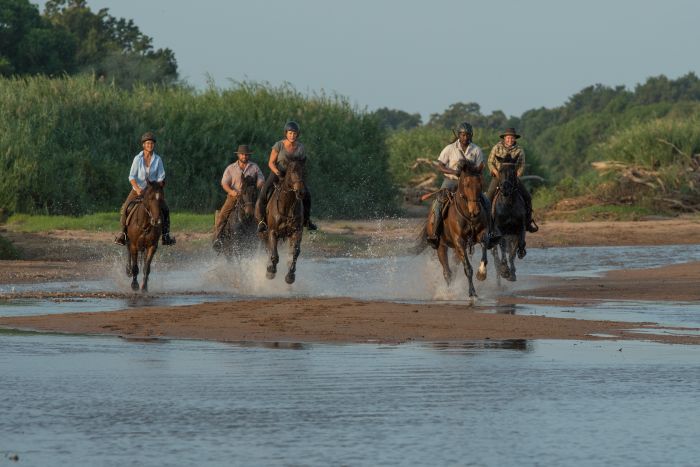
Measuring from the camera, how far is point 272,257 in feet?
69.9

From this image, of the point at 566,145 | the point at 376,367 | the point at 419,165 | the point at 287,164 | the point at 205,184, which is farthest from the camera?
the point at 566,145

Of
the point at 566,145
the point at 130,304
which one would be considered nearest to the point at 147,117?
the point at 130,304

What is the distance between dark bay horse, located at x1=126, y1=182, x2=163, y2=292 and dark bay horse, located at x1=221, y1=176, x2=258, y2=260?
7.78 ft

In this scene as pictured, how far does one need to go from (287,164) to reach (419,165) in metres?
37.3

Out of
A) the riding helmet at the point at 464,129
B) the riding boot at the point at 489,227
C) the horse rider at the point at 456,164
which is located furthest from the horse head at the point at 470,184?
the riding helmet at the point at 464,129

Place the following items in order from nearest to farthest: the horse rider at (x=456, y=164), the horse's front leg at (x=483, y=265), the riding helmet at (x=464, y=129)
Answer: the horse's front leg at (x=483, y=265)
the horse rider at (x=456, y=164)
the riding helmet at (x=464, y=129)

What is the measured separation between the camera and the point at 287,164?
822 inches

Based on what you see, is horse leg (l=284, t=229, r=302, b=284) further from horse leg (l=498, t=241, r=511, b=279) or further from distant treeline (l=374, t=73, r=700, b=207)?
distant treeline (l=374, t=73, r=700, b=207)

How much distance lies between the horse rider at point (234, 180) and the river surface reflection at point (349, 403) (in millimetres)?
9429

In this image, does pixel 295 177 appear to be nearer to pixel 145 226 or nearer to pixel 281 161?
pixel 281 161

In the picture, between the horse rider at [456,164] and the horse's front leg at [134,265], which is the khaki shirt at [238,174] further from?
the horse rider at [456,164]

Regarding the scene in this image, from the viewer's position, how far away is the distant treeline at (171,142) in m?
38.8

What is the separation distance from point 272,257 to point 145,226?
195cm

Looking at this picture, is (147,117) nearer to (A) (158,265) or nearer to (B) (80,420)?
(A) (158,265)
